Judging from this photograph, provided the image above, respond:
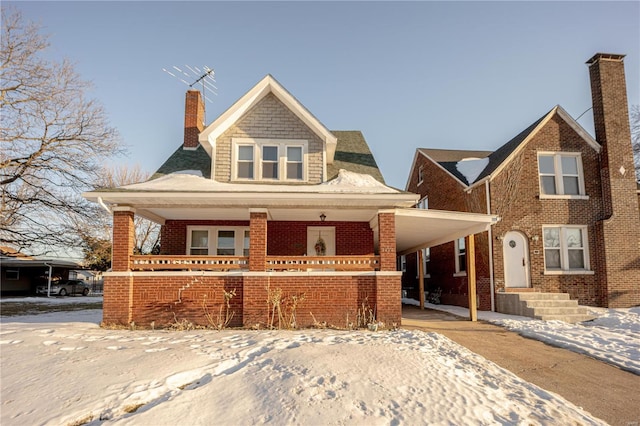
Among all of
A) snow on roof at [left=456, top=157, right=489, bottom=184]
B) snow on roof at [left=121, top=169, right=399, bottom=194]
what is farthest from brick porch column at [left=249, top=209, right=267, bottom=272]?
snow on roof at [left=456, top=157, right=489, bottom=184]

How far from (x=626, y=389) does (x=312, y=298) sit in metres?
6.01

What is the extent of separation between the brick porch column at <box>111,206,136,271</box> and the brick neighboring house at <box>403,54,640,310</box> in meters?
11.4

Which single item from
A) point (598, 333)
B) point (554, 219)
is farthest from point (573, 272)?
point (598, 333)

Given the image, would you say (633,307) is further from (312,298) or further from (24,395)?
(24,395)

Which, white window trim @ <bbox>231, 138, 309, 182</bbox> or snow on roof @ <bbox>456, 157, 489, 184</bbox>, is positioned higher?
snow on roof @ <bbox>456, 157, 489, 184</bbox>

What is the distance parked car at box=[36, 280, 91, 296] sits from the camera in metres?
29.3

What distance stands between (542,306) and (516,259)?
208 centimetres

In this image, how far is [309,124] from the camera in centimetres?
1148

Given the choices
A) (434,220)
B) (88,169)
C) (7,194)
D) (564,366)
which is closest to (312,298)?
(434,220)

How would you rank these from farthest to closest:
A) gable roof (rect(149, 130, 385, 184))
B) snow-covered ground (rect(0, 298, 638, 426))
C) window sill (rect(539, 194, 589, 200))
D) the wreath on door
A: 1. window sill (rect(539, 194, 589, 200))
2. the wreath on door
3. gable roof (rect(149, 130, 385, 184))
4. snow-covered ground (rect(0, 298, 638, 426))

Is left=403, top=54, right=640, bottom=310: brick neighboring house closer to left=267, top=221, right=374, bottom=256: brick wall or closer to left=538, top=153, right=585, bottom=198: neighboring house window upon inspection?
left=538, top=153, right=585, bottom=198: neighboring house window

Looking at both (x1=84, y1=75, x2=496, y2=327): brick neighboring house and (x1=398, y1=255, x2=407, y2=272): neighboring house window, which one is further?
(x1=398, y1=255, x2=407, y2=272): neighboring house window

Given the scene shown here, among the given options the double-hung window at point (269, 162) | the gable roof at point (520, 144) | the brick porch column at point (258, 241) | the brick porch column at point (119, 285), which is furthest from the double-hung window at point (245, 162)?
the gable roof at point (520, 144)

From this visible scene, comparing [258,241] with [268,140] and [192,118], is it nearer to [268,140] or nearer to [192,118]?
[268,140]
